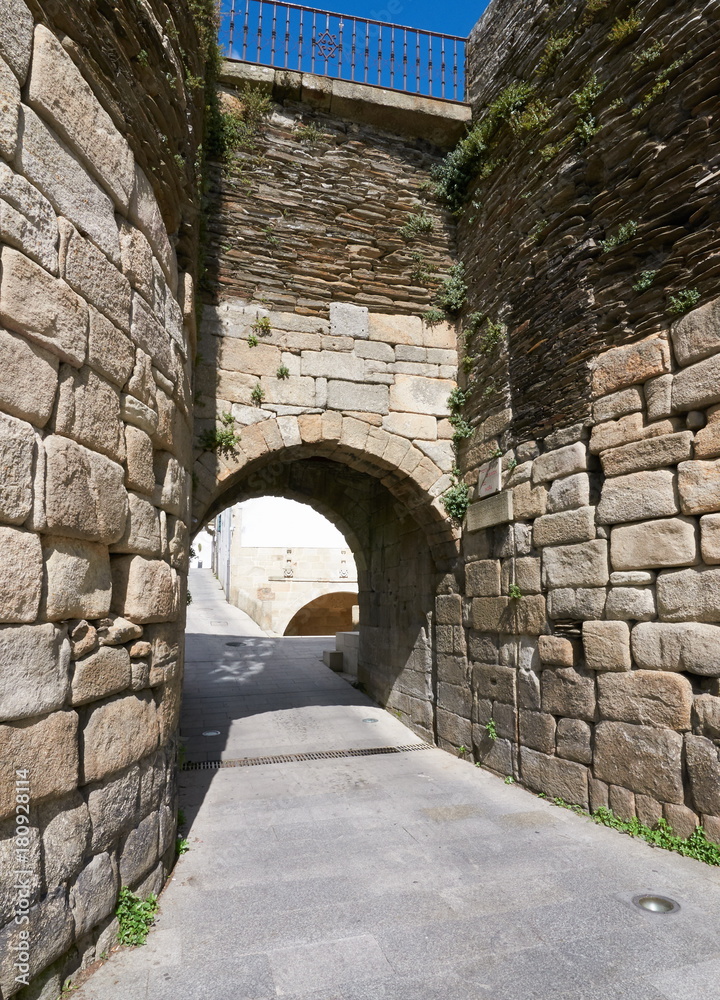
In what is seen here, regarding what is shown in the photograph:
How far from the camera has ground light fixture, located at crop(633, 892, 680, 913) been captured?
8.67 feet

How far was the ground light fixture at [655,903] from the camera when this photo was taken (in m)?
2.64

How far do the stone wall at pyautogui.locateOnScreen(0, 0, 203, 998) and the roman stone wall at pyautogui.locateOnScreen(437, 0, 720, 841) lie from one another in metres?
2.51

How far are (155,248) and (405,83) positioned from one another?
14.5 feet

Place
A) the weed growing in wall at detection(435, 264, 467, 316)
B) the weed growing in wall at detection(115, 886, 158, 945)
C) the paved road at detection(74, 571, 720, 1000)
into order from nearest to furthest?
the paved road at detection(74, 571, 720, 1000) < the weed growing in wall at detection(115, 886, 158, 945) < the weed growing in wall at detection(435, 264, 467, 316)

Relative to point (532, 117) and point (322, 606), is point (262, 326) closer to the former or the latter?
point (532, 117)

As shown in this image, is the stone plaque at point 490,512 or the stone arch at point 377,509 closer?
the stone plaque at point 490,512

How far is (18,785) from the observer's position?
5.91 feet

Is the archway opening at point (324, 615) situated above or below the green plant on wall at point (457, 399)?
below

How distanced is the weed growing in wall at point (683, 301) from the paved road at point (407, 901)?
2.94m

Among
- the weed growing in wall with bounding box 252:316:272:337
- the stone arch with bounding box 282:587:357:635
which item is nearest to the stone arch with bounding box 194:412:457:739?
the weed growing in wall with bounding box 252:316:272:337

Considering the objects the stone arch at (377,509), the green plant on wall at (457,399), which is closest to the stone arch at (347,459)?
the stone arch at (377,509)

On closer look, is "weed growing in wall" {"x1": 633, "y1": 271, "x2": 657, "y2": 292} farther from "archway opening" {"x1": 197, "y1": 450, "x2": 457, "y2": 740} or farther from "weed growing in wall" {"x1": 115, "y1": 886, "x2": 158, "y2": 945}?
"weed growing in wall" {"x1": 115, "y1": 886, "x2": 158, "y2": 945}
